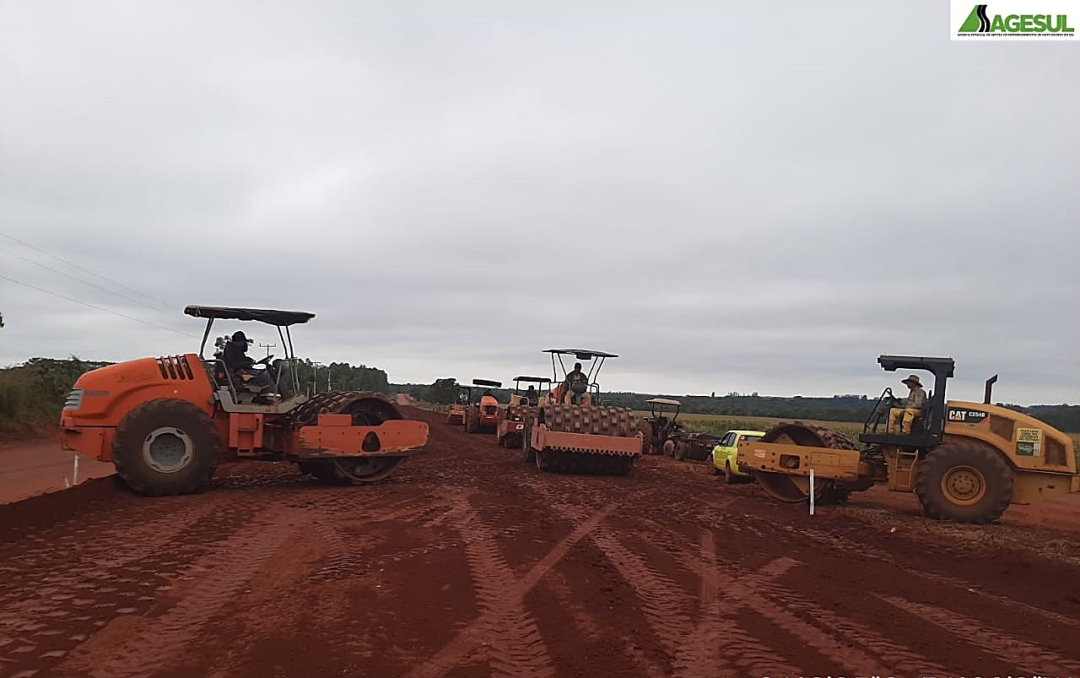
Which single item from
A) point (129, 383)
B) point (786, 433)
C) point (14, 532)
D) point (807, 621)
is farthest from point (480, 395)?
point (807, 621)

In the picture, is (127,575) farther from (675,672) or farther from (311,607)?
(675,672)

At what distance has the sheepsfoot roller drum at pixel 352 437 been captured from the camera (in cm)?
1252

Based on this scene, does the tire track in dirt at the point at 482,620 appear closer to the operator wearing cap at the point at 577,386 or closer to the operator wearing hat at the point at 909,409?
the operator wearing hat at the point at 909,409

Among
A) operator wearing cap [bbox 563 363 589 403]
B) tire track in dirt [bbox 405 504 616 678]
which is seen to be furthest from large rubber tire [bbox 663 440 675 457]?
tire track in dirt [bbox 405 504 616 678]

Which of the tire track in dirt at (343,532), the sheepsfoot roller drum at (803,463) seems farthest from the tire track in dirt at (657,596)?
the sheepsfoot roller drum at (803,463)

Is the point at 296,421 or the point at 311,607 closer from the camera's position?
the point at 311,607

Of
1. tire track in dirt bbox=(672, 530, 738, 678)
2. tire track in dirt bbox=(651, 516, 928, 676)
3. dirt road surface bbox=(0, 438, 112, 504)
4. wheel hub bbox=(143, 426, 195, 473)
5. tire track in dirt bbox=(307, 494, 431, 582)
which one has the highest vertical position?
wheel hub bbox=(143, 426, 195, 473)

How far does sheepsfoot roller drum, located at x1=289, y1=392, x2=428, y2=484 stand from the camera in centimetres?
1252

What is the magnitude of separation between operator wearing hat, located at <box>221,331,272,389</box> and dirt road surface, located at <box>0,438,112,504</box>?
133 inches

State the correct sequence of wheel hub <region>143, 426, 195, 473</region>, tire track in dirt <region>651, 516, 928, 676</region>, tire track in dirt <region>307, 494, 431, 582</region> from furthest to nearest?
1. wheel hub <region>143, 426, 195, 473</region>
2. tire track in dirt <region>307, 494, 431, 582</region>
3. tire track in dirt <region>651, 516, 928, 676</region>

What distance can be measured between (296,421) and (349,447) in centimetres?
94

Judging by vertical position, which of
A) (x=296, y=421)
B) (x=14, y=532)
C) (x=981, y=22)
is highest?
(x=981, y=22)

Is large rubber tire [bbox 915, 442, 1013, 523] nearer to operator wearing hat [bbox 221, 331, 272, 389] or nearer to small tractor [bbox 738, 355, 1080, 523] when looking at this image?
small tractor [bbox 738, 355, 1080, 523]

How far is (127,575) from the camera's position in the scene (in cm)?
656
